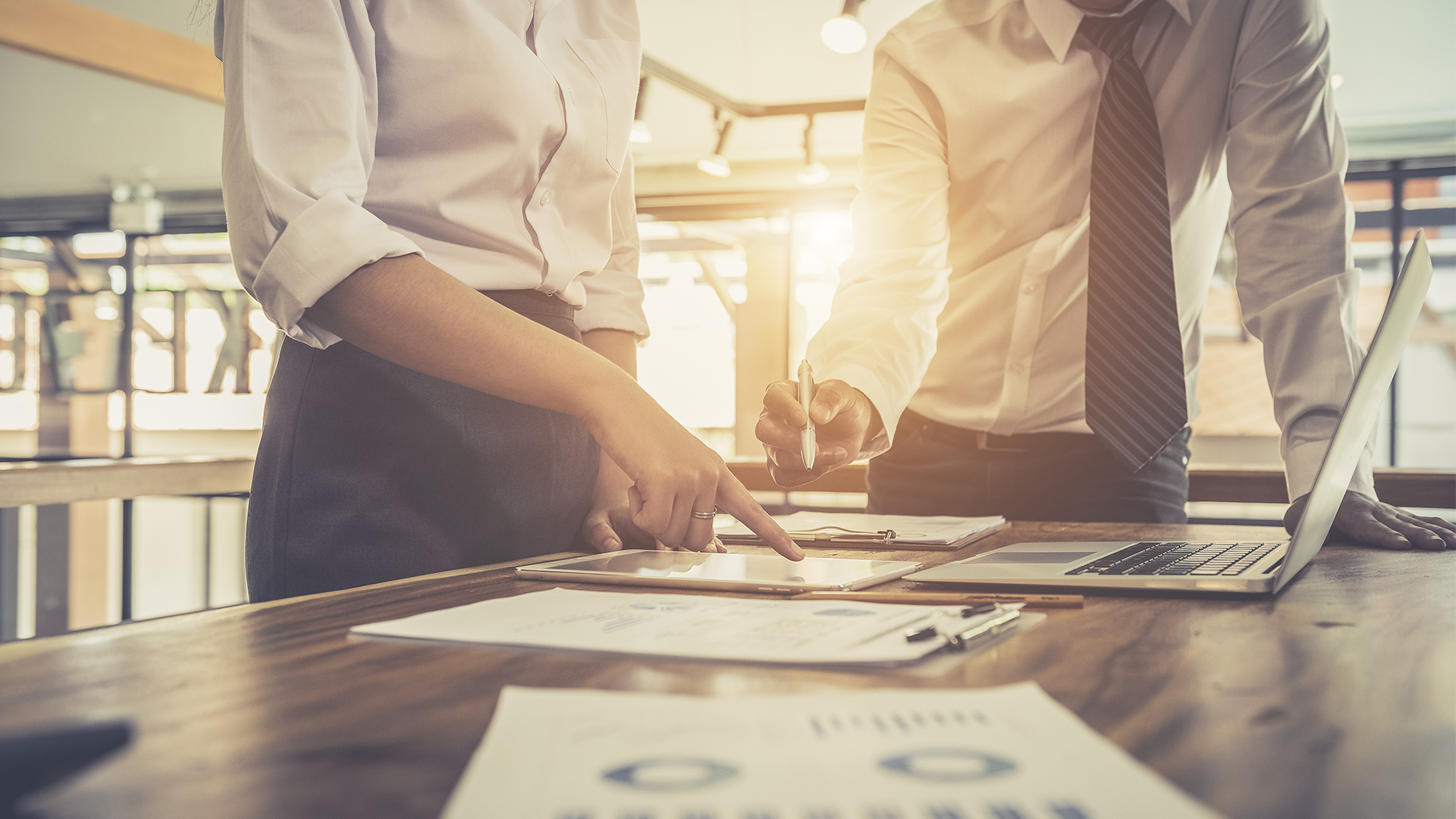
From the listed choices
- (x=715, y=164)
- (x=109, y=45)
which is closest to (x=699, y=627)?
(x=715, y=164)

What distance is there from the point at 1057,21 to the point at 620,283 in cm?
84

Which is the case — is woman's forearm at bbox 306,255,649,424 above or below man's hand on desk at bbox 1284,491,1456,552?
above

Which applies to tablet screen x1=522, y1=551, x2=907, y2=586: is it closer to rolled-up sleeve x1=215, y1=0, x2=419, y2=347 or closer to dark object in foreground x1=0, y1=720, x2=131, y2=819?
rolled-up sleeve x1=215, y1=0, x2=419, y2=347

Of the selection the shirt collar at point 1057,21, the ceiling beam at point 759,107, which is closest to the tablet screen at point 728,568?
the shirt collar at point 1057,21

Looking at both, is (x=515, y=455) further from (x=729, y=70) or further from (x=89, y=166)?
(x=89, y=166)

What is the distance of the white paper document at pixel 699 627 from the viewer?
0.48 m

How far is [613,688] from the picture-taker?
43 cm

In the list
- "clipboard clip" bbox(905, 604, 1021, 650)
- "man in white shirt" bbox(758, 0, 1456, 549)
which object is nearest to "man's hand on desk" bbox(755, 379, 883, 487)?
"man in white shirt" bbox(758, 0, 1456, 549)

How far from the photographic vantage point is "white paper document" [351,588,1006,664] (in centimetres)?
48

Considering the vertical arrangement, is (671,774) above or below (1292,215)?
below

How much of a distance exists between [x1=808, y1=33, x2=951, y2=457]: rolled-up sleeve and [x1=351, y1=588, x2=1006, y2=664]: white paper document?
83 centimetres

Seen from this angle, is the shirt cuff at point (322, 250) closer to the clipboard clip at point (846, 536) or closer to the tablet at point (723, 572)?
the tablet at point (723, 572)

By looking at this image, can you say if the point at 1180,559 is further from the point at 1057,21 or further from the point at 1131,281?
the point at 1057,21

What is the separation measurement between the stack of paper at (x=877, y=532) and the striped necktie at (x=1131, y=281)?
0.26 metres
